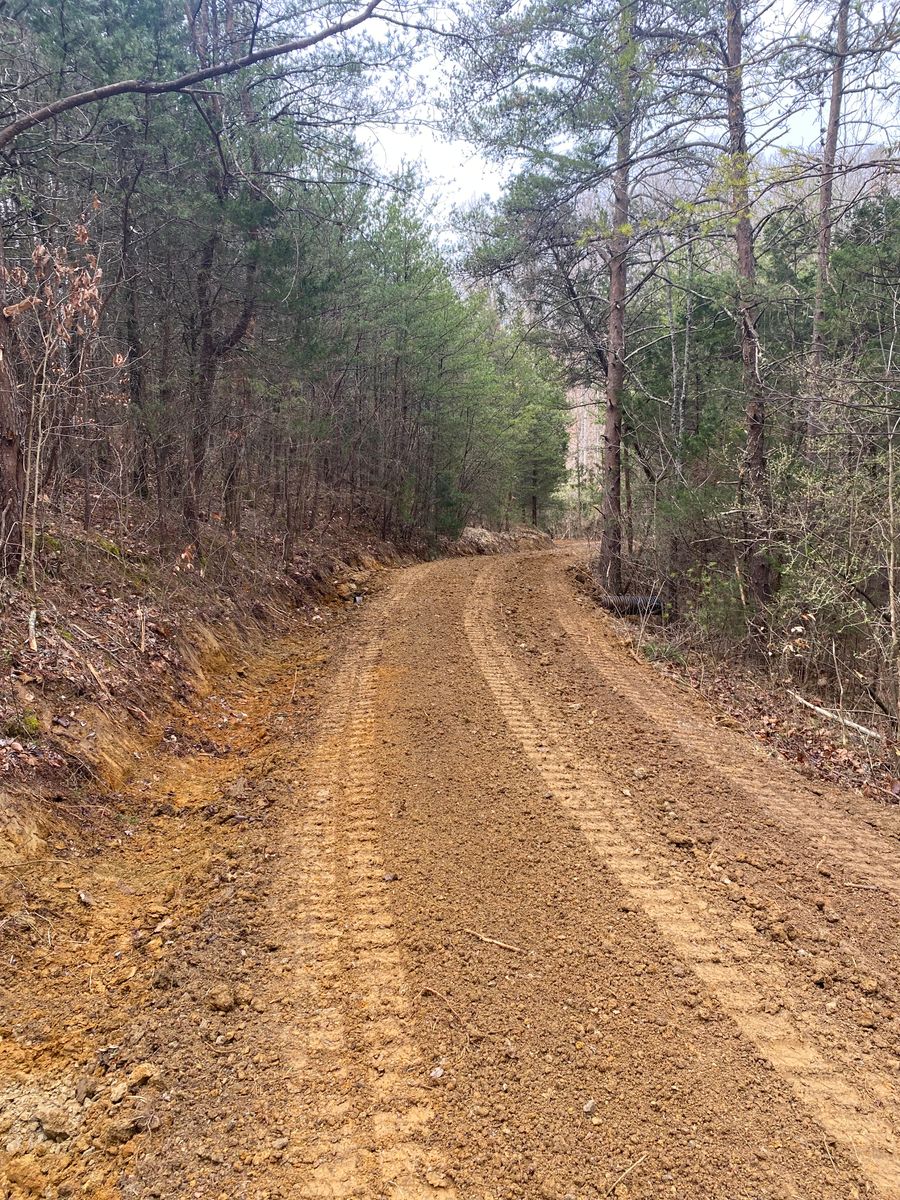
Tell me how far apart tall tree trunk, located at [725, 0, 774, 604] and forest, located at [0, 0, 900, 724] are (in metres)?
0.05

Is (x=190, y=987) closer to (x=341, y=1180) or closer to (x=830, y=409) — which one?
(x=341, y=1180)

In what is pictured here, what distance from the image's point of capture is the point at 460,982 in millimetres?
2576

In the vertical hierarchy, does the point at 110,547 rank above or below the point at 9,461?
below

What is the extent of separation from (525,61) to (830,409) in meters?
6.35

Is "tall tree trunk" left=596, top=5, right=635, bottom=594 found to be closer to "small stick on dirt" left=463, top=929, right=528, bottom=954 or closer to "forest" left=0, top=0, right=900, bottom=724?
"forest" left=0, top=0, right=900, bottom=724

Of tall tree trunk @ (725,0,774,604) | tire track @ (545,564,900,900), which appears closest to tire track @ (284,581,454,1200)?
tire track @ (545,564,900,900)

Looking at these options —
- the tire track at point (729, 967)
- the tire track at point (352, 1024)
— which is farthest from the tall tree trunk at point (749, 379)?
the tire track at point (352, 1024)

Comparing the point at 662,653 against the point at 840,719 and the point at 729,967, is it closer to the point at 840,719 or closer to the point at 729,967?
the point at 840,719

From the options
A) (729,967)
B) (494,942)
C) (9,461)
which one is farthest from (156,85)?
(729,967)

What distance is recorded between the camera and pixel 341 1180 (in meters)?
1.81

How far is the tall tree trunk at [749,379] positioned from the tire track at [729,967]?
208 inches

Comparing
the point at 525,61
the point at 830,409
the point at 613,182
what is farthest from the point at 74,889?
the point at 613,182

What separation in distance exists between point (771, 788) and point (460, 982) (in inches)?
120

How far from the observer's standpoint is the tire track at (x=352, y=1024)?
1.85m
